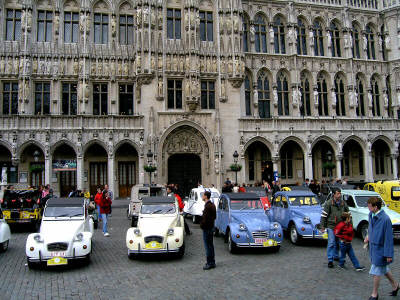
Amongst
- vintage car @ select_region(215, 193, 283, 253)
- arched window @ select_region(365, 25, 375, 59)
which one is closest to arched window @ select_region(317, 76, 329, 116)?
arched window @ select_region(365, 25, 375, 59)

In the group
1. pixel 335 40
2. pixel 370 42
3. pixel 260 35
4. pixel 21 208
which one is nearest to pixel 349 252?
pixel 21 208

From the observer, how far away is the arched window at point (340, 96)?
33.0 metres

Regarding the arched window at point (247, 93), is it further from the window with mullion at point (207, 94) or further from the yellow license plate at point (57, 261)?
the yellow license plate at point (57, 261)

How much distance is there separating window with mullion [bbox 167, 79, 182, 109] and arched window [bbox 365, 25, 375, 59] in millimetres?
20029

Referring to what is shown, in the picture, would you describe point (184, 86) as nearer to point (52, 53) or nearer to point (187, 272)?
point (52, 53)

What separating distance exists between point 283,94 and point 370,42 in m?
11.3

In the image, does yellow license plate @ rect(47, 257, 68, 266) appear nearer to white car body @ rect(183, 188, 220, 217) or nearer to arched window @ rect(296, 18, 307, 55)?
white car body @ rect(183, 188, 220, 217)

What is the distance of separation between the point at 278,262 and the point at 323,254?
1.87m

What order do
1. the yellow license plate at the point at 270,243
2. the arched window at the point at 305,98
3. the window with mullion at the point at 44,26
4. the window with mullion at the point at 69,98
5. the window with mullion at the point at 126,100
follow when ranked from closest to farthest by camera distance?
1. the yellow license plate at the point at 270,243
2. the window with mullion at the point at 44,26
3. the window with mullion at the point at 69,98
4. the window with mullion at the point at 126,100
5. the arched window at the point at 305,98

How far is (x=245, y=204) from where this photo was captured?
12.8m

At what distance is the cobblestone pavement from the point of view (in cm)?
751

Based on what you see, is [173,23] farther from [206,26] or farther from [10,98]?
[10,98]

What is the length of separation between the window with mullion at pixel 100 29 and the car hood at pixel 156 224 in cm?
2174

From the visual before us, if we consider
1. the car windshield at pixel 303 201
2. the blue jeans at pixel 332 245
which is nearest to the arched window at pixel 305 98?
the car windshield at pixel 303 201
